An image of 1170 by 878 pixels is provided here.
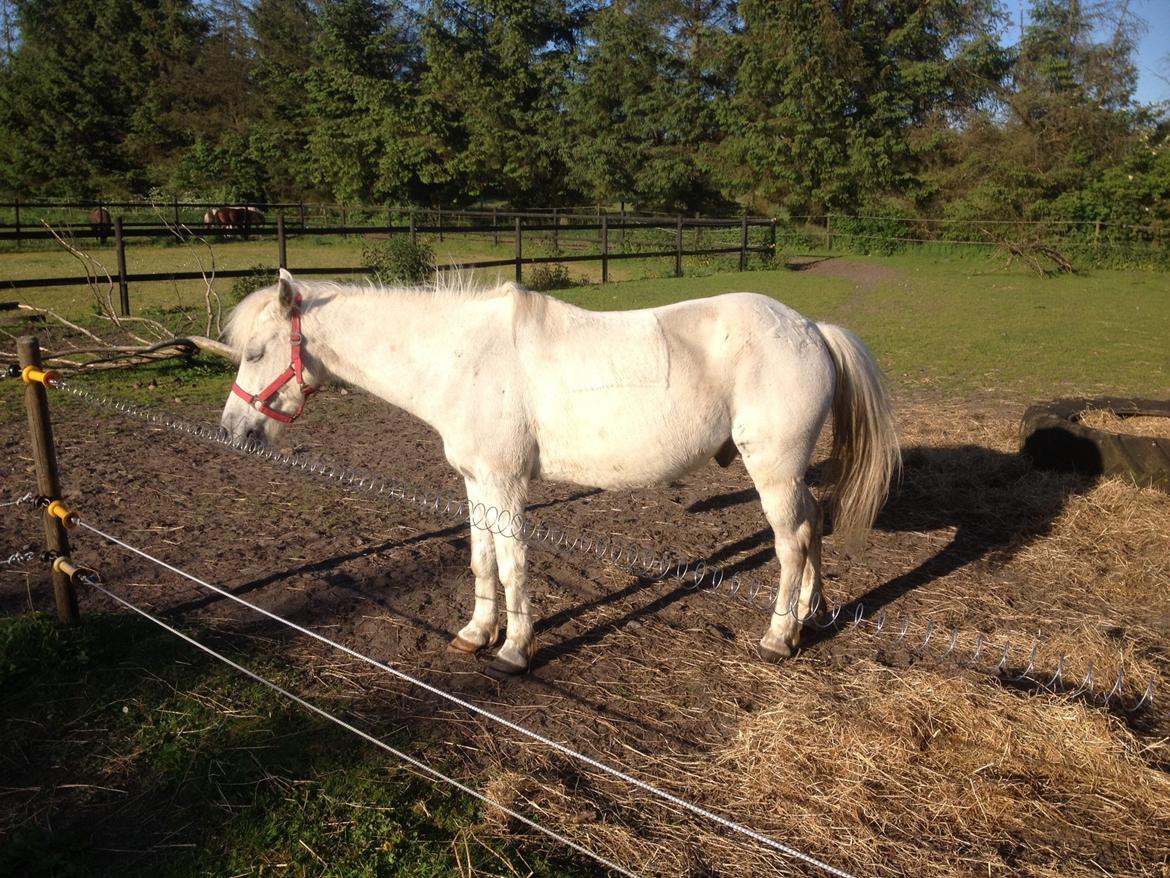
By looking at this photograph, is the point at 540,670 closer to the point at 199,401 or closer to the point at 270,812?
the point at 270,812

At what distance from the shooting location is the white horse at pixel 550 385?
3.72 meters

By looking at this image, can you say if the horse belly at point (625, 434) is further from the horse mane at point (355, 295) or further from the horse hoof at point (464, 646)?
the horse hoof at point (464, 646)

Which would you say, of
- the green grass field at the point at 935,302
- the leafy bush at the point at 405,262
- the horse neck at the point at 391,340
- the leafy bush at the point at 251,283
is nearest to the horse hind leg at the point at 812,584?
the horse neck at the point at 391,340

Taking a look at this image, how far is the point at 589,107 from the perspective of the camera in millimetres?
38594

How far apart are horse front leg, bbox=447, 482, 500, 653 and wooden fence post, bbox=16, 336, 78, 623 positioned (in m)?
1.69

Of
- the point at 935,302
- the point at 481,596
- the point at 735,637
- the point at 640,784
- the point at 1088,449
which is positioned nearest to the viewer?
the point at 640,784

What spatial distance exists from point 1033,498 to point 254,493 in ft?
18.1

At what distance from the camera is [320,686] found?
3516 mm

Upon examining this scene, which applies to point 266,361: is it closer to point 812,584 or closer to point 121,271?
point 812,584

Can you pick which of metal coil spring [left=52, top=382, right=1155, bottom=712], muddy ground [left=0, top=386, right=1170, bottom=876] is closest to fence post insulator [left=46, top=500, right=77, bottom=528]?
muddy ground [left=0, top=386, right=1170, bottom=876]

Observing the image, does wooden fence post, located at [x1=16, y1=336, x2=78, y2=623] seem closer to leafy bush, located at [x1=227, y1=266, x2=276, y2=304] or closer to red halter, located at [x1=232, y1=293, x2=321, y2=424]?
red halter, located at [x1=232, y1=293, x2=321, y2=424]

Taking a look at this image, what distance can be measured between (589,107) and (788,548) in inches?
1501

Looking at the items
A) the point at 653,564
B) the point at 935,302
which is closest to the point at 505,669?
the point at 653,564

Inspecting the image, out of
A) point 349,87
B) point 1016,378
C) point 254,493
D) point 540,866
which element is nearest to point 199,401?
point 254,493
